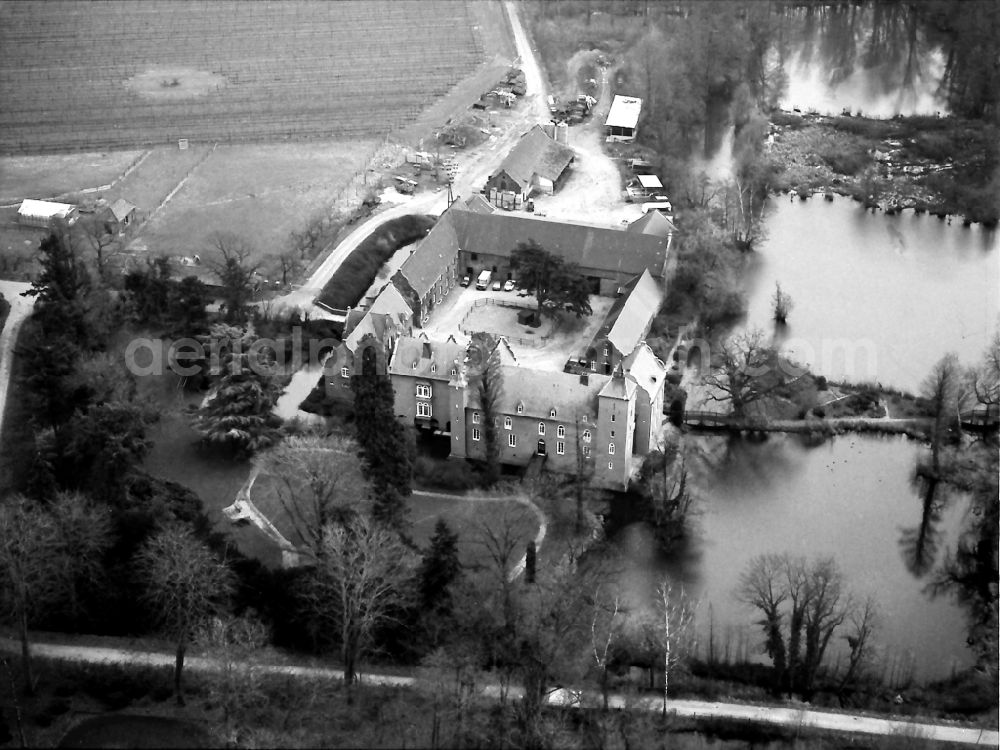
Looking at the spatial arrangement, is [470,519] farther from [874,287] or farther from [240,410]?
[874,287]

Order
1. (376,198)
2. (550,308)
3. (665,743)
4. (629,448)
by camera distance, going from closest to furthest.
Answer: (665,743) < (629,448) < (550,308) < (376,198)

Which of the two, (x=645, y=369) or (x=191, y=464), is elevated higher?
(x=645, y=369)

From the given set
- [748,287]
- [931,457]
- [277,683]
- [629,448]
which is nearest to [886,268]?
[748,287]

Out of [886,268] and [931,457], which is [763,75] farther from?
[931,457]

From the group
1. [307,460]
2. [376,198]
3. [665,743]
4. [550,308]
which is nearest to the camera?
[665,743]

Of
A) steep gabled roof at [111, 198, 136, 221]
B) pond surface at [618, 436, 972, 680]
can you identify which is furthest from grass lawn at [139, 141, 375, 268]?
pond surface at [618, 436, 972, 680]

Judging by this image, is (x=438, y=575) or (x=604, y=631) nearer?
(x=604, y=631)

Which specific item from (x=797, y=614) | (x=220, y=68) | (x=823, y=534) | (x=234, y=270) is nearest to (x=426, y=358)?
(x=234, y=270)

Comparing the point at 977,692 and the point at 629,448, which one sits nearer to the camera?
the point at 977,692
